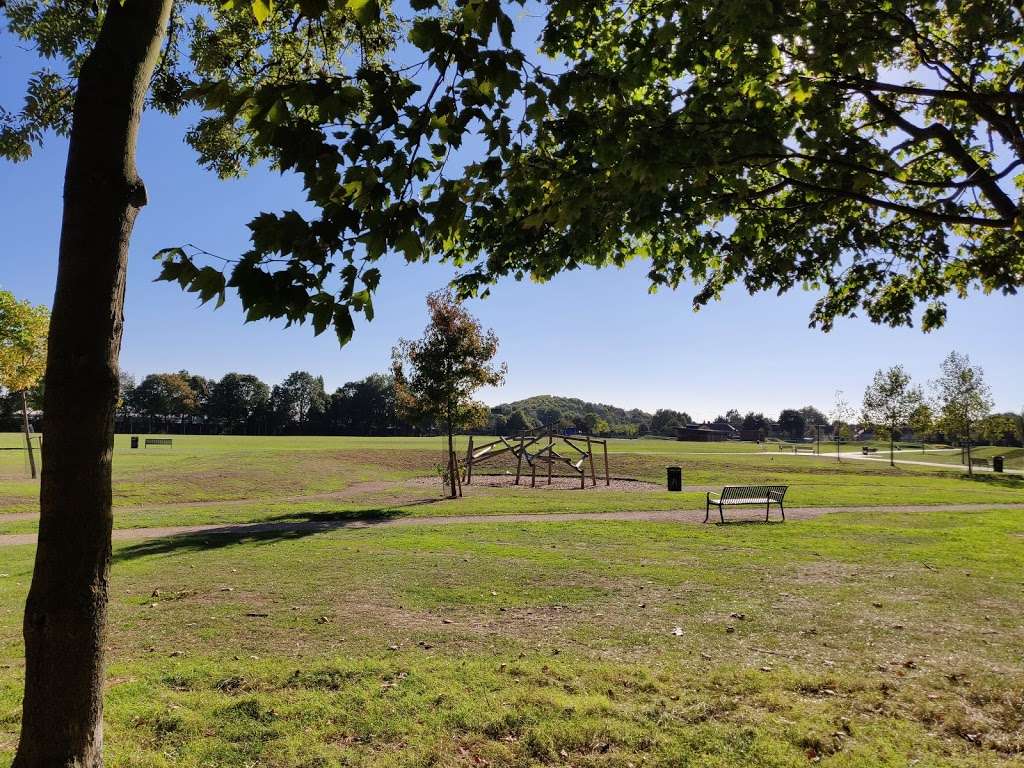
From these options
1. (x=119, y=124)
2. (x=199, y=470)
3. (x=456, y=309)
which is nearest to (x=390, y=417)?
(x=199, y=470)

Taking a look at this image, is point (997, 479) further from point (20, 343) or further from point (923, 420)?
point (20, 343)

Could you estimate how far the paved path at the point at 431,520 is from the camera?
15.1 metres

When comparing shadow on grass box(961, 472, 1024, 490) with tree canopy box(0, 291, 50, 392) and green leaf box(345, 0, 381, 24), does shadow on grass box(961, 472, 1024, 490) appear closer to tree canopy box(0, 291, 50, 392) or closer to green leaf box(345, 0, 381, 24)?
green leaf box(345, 0, 381, 24)

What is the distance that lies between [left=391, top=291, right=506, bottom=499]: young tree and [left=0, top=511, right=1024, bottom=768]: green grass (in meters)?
13.0

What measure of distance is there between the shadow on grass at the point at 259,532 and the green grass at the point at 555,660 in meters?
1.04

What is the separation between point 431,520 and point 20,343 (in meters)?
22.8

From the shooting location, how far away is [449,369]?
24.9 m

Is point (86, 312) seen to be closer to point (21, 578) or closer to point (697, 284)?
point (697, 284)

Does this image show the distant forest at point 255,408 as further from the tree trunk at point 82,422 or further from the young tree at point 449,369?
the tree trunk at point 82,422

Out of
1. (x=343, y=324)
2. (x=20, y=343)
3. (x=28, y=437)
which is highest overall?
(x=20, y=343)

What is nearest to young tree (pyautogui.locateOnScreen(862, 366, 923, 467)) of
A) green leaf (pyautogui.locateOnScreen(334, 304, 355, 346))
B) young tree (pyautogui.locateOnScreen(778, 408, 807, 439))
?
green leaf (pyautogui.locateOnScreen(334, 304, 355, 346))

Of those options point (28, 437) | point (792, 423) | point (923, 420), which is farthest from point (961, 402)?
point (792, 423)

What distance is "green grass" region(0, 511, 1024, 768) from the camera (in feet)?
15.0

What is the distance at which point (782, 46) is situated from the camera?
6.18 metres
